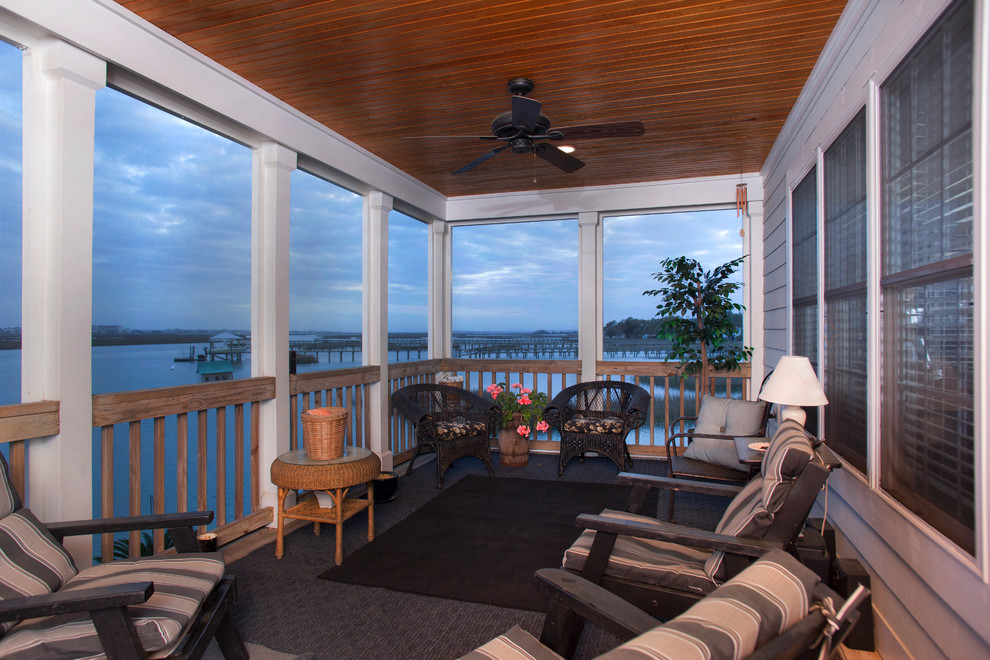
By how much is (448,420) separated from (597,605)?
383 centimetres

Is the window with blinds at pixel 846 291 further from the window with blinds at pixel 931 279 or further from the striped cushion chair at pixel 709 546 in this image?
the striped cushion chair at pixel 709 546

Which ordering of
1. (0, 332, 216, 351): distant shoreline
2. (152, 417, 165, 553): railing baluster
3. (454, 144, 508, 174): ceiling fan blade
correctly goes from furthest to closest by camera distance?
(454, 144, 508, 174): ceiling fan blade → (152, 417, 165, 553): railing baluster → (0, 332, 216, 351): distant shoreline

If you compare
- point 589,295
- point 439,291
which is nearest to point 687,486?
point 589,295

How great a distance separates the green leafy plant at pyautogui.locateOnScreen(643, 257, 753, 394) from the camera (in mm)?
4988

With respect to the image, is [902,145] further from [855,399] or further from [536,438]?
[536,438]

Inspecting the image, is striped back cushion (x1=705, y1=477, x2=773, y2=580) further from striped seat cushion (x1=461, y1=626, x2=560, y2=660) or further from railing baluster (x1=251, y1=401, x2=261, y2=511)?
railing baluster (x1=251, y1=401, x2=261, y2=511)

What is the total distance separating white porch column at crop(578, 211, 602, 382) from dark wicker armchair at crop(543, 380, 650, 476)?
283 mm

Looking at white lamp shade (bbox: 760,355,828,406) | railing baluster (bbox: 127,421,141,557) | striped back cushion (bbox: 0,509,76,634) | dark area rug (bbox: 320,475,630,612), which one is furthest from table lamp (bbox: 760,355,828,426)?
railing baluster (bbox: 127,421,141,557)

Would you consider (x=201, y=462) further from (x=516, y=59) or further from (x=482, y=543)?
(x=516, y=59)

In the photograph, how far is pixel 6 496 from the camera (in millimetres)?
1843

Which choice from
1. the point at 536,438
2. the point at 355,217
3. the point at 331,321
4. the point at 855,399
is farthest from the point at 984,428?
the point at 536,438

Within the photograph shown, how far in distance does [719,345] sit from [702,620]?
4.63 m

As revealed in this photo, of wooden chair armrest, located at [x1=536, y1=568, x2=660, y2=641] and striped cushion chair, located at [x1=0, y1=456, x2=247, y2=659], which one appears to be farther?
striped cushion chair, located at [x1=0, y1=456, x2=247, y2=659]

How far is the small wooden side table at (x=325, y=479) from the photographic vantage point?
301 centimetres
